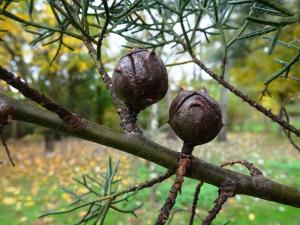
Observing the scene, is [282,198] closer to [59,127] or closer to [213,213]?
[213,213]

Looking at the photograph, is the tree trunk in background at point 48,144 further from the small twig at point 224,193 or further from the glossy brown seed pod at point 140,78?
the small twig at point 224,193

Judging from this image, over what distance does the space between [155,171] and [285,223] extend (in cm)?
292

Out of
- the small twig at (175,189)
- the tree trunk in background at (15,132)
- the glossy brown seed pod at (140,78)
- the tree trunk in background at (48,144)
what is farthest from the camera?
the tree trunk in background at (15,132)

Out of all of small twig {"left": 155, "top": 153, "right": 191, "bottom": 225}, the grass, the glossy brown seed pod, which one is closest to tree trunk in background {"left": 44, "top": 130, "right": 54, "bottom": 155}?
the grass

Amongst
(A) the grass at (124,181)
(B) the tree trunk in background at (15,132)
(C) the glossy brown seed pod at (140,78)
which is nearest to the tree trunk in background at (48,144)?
(A) the grass at (124,181)

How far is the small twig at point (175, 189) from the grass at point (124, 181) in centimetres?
326

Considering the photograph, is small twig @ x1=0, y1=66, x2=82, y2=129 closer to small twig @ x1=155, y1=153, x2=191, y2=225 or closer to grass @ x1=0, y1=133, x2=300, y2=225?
small twig @ x1=155, y1=153, x2=191, y2=225

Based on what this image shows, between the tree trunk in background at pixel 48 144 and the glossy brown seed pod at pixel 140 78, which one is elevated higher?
the tree trunk in background at pixel 48 144

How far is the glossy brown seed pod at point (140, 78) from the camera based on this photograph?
0.95 meters

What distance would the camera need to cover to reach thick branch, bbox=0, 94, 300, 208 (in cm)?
78

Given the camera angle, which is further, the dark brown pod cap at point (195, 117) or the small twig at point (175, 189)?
the dark brown pod cap at point (195, 117)

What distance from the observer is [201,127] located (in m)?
0.92

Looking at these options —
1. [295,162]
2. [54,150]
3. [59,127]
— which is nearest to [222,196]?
[59,127]

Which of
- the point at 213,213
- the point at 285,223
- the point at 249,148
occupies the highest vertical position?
the point at 249,148
